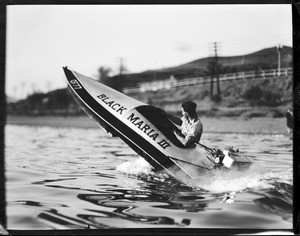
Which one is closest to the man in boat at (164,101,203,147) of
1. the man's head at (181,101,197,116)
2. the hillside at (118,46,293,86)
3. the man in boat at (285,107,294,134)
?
the man's head at (181,101,197,116)

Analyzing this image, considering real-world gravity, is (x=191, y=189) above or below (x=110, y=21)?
below

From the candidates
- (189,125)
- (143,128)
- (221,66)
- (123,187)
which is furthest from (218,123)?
(123,187)

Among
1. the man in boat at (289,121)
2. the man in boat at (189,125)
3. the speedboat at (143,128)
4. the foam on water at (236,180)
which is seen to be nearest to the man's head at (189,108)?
the man in boat at (189,125)

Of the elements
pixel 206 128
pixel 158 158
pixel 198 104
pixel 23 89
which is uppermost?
pixel 23 89

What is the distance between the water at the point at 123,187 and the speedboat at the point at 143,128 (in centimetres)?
6

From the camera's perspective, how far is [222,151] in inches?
110

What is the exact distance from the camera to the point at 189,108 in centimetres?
282

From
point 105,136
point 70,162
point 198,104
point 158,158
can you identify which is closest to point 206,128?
point 198,104

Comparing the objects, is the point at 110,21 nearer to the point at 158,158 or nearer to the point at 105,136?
the point at 105,136

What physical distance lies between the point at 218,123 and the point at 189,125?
211mm

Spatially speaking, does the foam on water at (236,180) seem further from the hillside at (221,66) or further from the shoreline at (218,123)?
the hillside at (221,66)

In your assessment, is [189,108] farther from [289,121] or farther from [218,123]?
[289,121]

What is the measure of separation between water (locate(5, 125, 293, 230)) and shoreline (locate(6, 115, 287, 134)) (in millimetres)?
39

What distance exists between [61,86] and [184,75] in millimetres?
901
